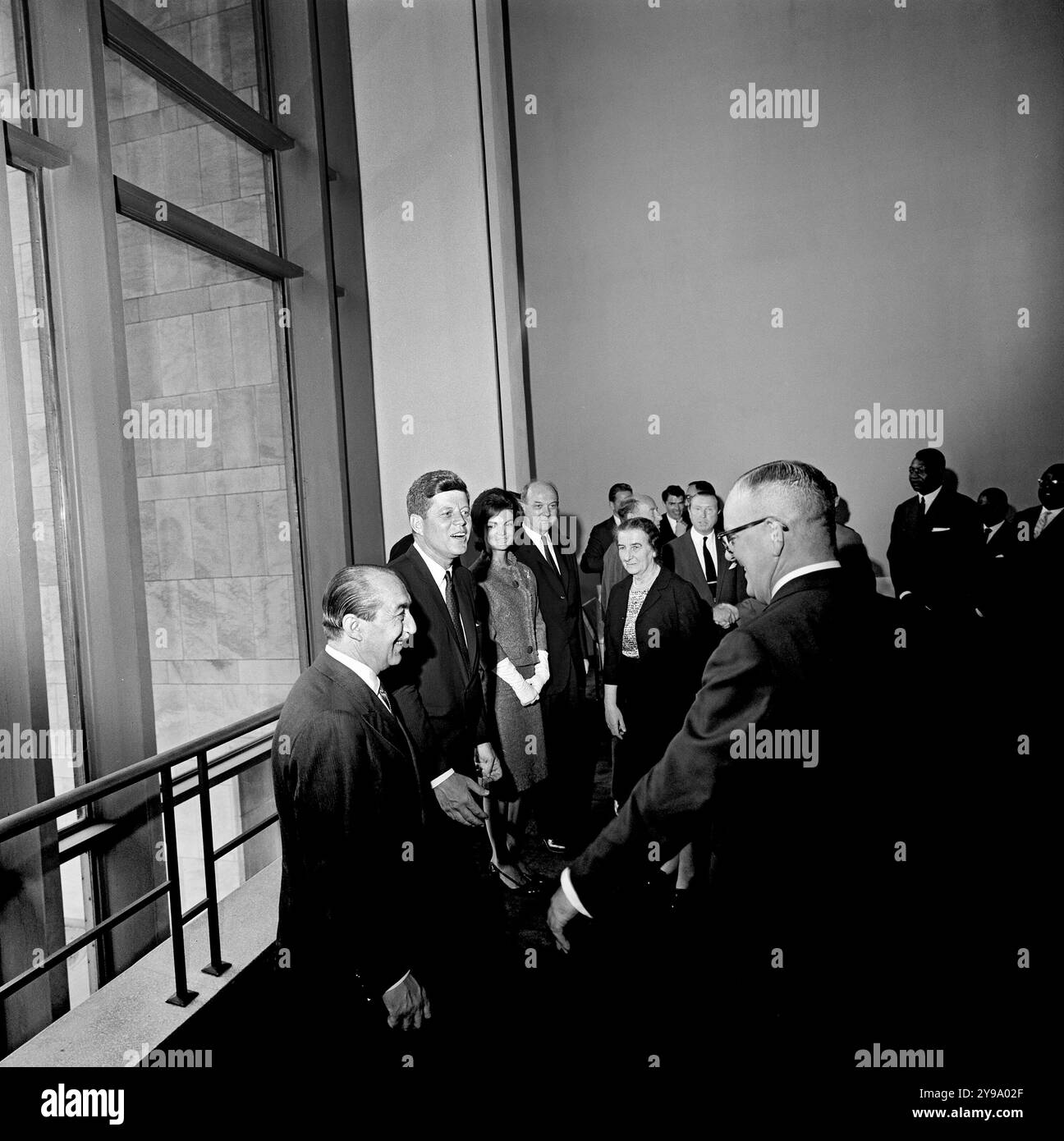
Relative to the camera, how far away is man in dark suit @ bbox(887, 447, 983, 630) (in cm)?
472

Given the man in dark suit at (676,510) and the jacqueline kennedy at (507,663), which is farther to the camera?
the man in dark suit at (676,510)

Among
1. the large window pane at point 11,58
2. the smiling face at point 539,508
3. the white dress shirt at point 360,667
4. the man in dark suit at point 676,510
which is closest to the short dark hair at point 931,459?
the man in dark suit at point 676,510

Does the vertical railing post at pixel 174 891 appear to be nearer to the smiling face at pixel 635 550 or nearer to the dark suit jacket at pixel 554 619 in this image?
the dark suit jacket at pixel 554 619

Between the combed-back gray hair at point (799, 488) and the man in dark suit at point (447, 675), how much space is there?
1206 millimetres

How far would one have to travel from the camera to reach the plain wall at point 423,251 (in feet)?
16.9

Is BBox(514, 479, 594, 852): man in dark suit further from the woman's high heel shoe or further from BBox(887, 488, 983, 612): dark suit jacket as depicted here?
BBox(887, 488, 983, 612): dark suit jacket

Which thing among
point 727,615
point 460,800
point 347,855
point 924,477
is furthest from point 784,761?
point 924,477

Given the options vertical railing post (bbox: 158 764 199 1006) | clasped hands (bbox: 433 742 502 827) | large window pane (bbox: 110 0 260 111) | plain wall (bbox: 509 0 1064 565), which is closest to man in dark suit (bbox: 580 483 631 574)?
plain wall (bbox: 509 0 1064 565)

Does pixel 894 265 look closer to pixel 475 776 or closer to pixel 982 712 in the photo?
pixel 982 712

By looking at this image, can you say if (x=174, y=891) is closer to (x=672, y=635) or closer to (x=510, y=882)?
(x=510, y=882)

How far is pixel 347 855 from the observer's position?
5.09 feet

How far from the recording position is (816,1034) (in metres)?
1.50

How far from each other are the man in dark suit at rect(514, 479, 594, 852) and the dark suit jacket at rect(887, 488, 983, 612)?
2.55 meters
